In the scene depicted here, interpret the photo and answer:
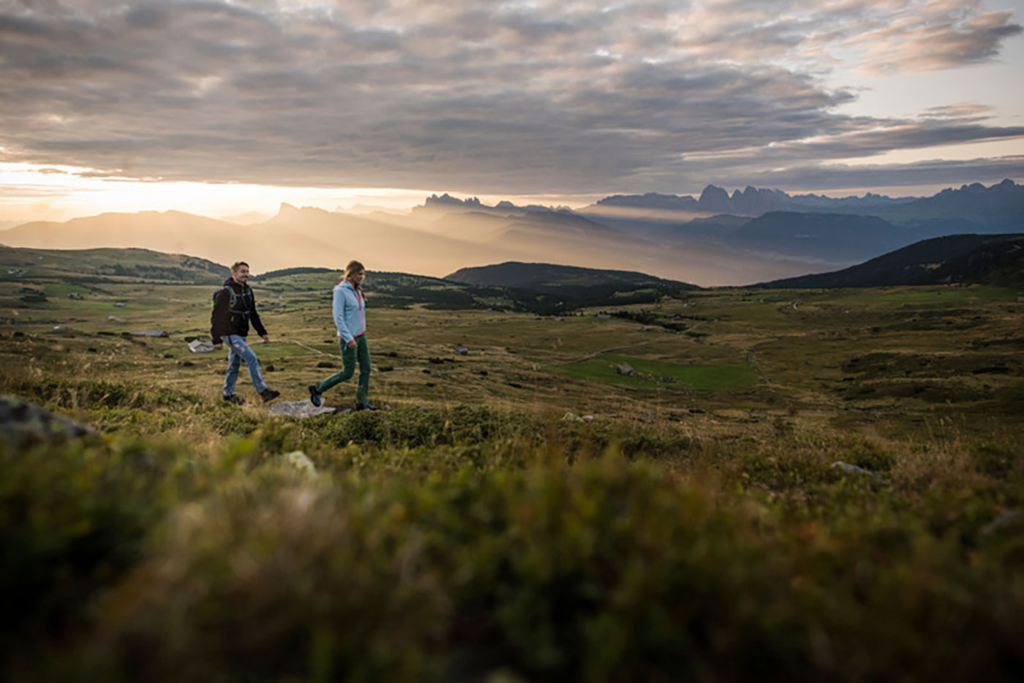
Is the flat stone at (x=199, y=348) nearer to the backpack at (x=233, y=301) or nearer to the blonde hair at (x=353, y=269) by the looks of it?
the backpack at (x=233, y=301)

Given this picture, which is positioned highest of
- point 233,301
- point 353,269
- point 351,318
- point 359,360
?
point 353,269

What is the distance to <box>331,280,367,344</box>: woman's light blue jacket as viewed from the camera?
13898mm

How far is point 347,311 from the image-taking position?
1400 cm

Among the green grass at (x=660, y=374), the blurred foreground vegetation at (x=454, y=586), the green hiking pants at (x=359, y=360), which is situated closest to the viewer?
the blurred foreground vegetation at (x=454, y=586)

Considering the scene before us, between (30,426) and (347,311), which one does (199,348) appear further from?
(30,426)

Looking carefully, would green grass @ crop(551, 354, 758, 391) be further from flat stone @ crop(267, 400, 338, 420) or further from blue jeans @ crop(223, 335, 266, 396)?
blue jeans @ crop(223, 335, 266, 396)

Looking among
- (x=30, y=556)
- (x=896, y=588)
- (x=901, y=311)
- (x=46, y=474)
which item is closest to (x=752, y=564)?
(x=896, y=588)

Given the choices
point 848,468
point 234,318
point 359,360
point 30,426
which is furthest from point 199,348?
point 848,468

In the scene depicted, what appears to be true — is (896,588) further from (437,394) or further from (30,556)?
(437,394)

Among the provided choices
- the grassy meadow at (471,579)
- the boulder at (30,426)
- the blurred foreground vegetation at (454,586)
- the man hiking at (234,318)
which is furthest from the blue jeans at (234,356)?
the blurred foreground vegetation at (454,586)

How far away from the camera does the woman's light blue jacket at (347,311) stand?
13898 millimetres

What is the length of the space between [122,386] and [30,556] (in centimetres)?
1359

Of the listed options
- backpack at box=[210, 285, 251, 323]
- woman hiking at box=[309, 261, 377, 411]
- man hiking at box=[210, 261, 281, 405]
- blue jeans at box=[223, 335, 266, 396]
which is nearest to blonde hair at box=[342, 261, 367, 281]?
woman hiking at box=[309, 261, 377, 411]

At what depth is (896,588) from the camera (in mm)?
3135
